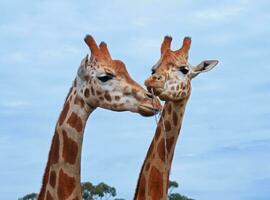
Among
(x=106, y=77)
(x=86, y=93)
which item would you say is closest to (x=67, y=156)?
(x=86, y=93)

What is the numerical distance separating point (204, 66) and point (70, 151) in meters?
3.06

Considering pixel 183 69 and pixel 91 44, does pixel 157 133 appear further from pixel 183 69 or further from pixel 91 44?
pixel 91 44

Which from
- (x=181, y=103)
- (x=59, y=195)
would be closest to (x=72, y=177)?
(x=59, y=195)

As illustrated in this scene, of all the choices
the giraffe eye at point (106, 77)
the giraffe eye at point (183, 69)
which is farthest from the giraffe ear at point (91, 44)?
the giraffe eye at point (183, 69)

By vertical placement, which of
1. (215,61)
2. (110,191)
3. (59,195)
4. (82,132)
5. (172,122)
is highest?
(110,191)

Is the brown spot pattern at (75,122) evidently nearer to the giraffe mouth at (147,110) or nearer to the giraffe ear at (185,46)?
the giraffe mouth at (147,110)

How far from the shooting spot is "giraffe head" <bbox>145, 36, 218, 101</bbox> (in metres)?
11.3

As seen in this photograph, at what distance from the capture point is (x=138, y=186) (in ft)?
38.2

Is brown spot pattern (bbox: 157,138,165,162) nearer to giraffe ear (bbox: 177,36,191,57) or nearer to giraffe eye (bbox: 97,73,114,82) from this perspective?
giraffe ear (bbox: 177,36,191,57)

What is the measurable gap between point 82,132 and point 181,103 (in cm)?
223

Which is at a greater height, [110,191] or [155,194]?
[110,191]

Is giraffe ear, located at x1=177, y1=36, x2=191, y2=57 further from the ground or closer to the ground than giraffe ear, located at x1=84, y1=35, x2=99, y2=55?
further from the ground

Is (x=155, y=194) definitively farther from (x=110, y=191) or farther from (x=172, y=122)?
(x=110, y=191)

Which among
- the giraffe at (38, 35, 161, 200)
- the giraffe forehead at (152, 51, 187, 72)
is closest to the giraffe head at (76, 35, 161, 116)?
the giraffe at (38, 35, 161, 200)
